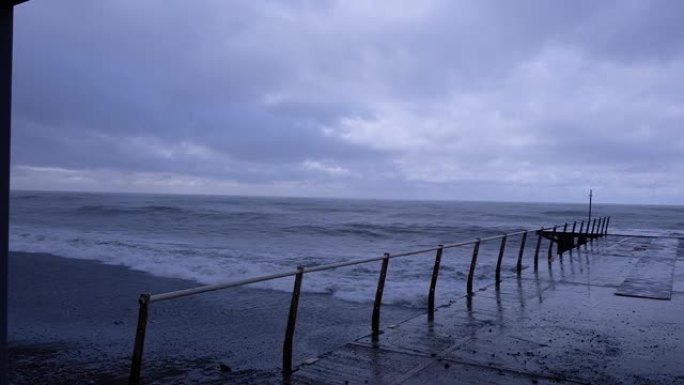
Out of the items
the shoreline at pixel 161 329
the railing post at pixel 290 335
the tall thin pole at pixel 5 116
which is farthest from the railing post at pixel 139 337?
the shoreline at pixel 161 329

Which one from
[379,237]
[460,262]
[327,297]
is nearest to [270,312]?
[327,297]

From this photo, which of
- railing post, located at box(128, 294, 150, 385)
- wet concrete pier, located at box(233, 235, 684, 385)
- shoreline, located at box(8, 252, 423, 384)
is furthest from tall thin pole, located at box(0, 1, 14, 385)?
shoreline, located at box(8, 252, 423, 384)

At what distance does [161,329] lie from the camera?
978cm

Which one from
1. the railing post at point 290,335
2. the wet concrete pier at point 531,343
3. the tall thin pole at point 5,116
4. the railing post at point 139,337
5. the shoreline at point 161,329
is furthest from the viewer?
the shoreline at point 161,329

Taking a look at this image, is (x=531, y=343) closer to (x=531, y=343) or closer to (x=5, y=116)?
(x=531, y=343)

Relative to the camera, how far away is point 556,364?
5555 mm

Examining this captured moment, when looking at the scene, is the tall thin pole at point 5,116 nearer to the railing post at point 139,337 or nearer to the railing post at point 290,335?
the railing post at point 139,337

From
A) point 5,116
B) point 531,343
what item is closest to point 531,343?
point 531,343

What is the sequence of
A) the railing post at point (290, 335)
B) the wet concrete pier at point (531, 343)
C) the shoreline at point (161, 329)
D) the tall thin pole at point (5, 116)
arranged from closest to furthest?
the tall thin pole at point (5, 116) → the wet concrete pier at point (531, 343) → the railing post at point (290, 335) → the shoreline at point (161, 329)

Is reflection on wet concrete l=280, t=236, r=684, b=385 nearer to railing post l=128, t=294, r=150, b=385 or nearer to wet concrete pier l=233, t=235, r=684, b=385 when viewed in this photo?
wet concrete pier l=233, t=235, r=684, b=385

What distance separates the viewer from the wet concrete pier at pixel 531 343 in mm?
5191

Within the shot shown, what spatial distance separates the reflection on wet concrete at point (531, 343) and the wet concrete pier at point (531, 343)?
11 mm

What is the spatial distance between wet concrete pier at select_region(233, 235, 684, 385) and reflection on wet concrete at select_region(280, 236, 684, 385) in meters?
0.01

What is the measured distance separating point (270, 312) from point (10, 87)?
9362mm
